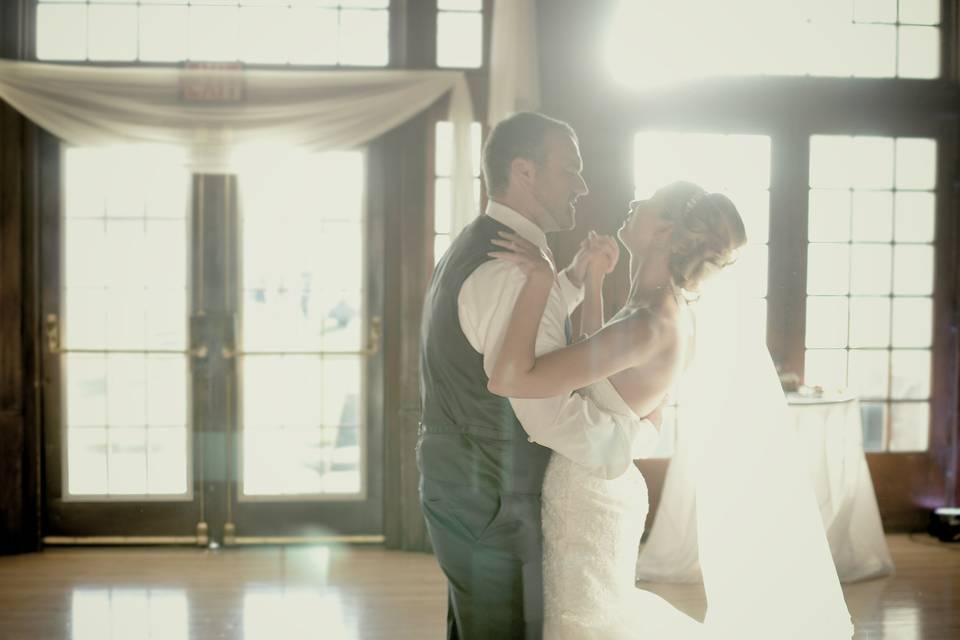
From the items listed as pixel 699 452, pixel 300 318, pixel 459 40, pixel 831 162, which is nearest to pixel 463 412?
pixel 699 452

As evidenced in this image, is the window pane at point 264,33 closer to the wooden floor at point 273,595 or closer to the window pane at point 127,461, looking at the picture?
the window pane at point 127,461

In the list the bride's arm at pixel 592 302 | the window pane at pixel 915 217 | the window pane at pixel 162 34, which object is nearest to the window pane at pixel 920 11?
the window pane at pixel 915 217

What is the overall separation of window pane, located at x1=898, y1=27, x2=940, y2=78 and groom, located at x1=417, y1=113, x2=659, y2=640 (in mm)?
3951

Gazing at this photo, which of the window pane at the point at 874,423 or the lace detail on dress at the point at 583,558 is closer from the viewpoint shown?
the lace detail on dress at the point at 583,558

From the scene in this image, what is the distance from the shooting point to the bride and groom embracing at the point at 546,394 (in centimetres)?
185

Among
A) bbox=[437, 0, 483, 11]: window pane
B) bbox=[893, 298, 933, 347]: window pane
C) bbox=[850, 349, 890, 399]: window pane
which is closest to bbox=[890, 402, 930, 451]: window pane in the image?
bbox=[850, 349, 890, 399]: window pane

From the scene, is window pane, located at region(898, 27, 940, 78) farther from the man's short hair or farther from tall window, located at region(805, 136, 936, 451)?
the man's short hair

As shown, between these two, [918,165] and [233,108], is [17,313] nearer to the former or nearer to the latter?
[233,108]

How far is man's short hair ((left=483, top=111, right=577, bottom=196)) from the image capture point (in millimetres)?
1965

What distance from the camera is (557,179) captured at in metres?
2.00

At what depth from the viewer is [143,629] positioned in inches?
139

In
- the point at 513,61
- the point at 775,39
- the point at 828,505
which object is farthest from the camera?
the point at 775,39

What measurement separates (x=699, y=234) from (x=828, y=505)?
2368 mm

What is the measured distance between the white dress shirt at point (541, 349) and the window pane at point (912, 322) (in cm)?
372
